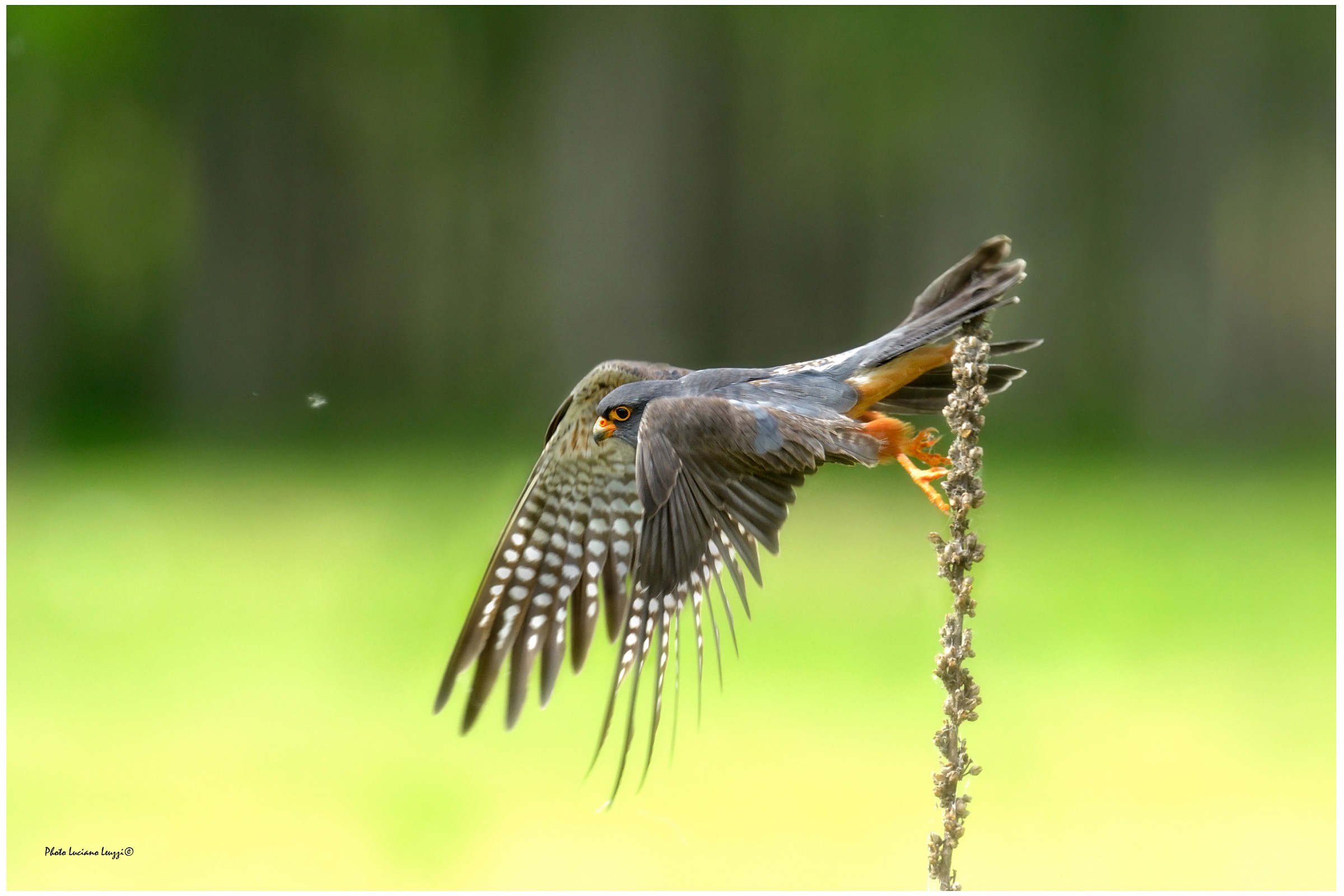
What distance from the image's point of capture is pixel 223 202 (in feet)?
40.9

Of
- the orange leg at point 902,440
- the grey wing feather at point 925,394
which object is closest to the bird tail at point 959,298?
the orange leg at point 902,440

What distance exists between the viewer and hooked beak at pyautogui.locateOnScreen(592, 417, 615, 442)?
2697 mm

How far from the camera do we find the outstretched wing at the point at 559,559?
308cm

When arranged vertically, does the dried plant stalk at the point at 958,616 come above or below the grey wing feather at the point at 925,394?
below

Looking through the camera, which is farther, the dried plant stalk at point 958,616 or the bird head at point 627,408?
the bird head at point 627,408

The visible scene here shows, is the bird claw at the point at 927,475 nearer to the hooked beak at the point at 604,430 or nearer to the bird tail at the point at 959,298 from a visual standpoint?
the bird tail at the point at 959,298

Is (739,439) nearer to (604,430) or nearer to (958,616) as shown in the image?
(604,430)

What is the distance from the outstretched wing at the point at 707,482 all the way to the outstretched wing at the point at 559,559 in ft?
2.25

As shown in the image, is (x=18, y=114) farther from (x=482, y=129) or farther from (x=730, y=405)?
(x=730, y=405)

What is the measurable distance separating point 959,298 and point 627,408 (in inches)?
32.2

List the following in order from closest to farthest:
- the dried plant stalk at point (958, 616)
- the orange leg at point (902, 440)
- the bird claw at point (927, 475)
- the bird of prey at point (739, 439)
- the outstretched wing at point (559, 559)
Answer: the dried plant stalk at point (958, 616) < the bird claw at point (927, 475) < the bird of prey at point (739, 439) < the orange leg at point (902, 440) < the outstretched wing at point (559, 559)

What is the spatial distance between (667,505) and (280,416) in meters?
11.4

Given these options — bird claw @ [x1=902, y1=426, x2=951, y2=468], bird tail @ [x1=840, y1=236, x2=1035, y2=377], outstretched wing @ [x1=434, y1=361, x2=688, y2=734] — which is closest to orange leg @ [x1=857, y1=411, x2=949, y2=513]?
bird claw @ [x1=902, y1=426, x2=951, y2=468]

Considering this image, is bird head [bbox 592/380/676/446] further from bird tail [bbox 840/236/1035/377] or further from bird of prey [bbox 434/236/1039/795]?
bird tail [bbox 840/236/1035/377]
